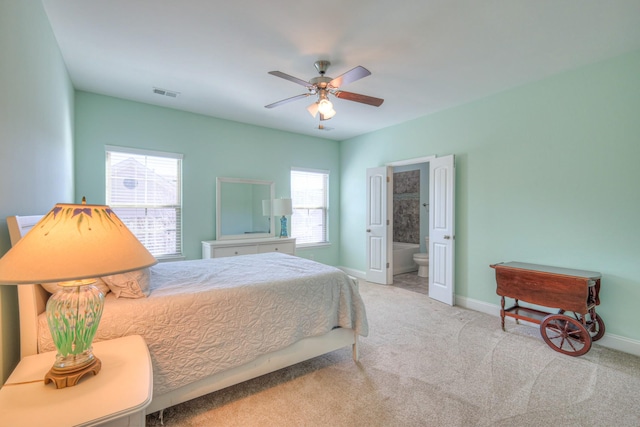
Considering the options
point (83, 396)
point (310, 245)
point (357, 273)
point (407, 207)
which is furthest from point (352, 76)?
point (407, 207)

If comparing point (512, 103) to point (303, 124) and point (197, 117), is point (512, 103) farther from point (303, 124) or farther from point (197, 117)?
point (197, 117)

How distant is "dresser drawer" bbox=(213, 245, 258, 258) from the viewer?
13.4 feet

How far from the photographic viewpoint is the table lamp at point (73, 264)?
0.92m

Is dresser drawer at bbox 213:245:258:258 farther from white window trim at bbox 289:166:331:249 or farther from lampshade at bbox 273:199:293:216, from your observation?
white window trim at bbox 289:166:331:249

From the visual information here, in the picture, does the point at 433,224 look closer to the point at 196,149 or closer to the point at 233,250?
the point at 233,250

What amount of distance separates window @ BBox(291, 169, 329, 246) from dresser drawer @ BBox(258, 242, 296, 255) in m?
0.58

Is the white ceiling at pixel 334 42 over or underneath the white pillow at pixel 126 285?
over

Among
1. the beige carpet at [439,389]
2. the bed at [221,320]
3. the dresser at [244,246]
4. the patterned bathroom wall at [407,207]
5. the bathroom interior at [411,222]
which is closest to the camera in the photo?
the bed at [221,320]

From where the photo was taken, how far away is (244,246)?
4285 mm

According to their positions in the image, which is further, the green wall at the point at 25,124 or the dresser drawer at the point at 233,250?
the dresser drawer at the point at 233,250

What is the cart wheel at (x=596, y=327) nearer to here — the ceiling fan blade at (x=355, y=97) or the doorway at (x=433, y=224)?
the doorway at (x=433, y=224)

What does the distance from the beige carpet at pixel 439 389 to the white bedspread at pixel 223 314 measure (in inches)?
13.1

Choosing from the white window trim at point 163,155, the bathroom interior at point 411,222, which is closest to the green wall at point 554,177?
the bathroom interior at point 411,222

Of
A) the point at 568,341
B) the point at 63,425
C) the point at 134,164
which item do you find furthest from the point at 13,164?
the point at 568,341
